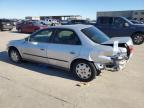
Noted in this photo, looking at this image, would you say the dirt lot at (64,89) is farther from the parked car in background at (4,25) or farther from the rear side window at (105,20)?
the parked car in background at (4,25)

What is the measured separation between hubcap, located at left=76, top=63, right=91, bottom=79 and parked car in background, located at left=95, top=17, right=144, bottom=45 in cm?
856

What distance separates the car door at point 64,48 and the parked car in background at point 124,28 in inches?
324

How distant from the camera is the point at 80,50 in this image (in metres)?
5.80

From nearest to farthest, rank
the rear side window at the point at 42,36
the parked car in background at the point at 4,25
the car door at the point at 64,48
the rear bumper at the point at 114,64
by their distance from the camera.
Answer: the rear bumper at the point at 114,64 < the car door at the point at 64,48 < the rear side window at the point at 42,36 < the parked car in background at the point at 4,25

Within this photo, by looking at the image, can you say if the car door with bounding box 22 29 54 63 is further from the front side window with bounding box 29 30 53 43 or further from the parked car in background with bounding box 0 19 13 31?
the parked car in background with bounding box 0 19 13 31

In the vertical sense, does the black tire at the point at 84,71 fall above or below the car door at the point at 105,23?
below

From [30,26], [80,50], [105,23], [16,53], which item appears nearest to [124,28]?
[105,23]

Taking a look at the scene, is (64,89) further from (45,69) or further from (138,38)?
(138,38)

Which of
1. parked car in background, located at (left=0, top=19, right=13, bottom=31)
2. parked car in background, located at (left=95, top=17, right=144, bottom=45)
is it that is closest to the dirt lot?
parked car in background, located at (left=95, top=17, right=144, bottom=45)

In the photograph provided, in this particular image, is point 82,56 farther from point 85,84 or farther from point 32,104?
point 32,104

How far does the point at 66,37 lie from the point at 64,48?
362 mm

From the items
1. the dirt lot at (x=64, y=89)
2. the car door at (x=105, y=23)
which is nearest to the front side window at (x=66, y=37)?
the dirt lot at (x=64, y=89)

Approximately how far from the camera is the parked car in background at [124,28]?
13.6 metres

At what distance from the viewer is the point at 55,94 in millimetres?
4938
